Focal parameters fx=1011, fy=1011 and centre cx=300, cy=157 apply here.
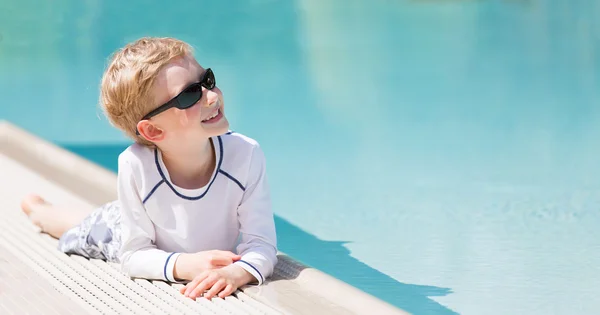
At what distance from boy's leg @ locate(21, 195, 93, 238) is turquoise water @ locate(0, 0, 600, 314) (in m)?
1.04

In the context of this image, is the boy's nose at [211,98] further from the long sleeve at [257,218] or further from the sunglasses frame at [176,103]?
the long sleeve at [257,218]

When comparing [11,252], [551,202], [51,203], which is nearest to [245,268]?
[11,252]

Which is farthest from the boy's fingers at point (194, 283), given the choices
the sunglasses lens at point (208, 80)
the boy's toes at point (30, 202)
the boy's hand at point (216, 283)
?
the boy's toes at point (30, 202)

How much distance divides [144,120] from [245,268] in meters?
0.55

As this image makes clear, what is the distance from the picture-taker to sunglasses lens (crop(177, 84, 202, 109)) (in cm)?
308

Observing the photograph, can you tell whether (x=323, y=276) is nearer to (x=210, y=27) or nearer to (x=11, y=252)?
(x=11, y=252)

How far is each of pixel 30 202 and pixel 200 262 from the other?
1.25 meters

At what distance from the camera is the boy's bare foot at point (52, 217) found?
3.83 m

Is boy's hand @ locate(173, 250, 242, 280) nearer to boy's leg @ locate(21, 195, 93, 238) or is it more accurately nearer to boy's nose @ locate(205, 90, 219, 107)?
boy's nose @ locate(205, 90, 219, 107)

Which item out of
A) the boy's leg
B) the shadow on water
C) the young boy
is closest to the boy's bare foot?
the boy's leg

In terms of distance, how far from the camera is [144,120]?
3.12m

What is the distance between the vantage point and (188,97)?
309 centimetres

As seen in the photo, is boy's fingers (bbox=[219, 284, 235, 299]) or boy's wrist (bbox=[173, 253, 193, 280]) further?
boy's wrist (bbox=[173, 253, 193, 280])

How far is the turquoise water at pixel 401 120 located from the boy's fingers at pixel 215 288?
A: 0.86 m
